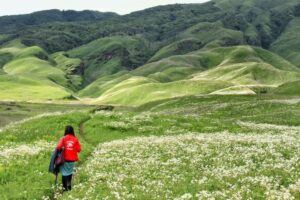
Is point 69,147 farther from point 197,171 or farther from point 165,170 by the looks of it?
point 197,171

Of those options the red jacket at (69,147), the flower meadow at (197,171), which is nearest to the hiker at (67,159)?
the red jacket at (69,147)

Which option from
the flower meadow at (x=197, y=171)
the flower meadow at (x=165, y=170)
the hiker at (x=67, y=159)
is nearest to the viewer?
the flower meadow at (x=197, y=171)

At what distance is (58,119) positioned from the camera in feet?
168

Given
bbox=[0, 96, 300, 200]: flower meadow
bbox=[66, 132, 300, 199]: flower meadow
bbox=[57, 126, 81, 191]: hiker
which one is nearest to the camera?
bbox=[66, 132, 300, 199]: flower meadow

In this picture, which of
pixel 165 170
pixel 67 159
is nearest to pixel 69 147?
pixel 67 159

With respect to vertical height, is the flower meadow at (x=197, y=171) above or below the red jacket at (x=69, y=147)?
below

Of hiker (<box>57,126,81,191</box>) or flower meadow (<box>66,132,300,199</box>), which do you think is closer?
flower meadow (<box>66,132,300,199</box>)

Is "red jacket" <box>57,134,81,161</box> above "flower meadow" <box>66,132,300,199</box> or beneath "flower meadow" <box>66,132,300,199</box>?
above

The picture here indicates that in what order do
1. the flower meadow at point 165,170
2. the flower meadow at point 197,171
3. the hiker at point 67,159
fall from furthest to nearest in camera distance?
the hiker at point 67,159 < the flower meadow at point 165,170 < the flower meadow at point 197,171

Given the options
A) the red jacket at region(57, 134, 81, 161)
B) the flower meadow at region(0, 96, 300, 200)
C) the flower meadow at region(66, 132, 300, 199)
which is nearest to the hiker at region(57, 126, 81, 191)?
the red jacket at region(57, 134, 81, 161)

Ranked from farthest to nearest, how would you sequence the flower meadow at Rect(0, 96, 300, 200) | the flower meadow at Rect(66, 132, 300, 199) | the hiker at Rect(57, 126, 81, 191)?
1. the hiker at Rect(57, 126, 81, 191)
2. the flower meadow at Rect(0, 96, 300, 200)
3. the flower meadow at Rect(66, 132, 300, 199)

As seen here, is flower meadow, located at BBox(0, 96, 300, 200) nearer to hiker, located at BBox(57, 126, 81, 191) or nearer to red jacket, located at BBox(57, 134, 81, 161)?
hiker, located at BBox(57, 126, 81, 191)

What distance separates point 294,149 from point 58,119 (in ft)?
100

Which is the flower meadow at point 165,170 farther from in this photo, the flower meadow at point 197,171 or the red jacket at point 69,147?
the red jacket at point 69,147
